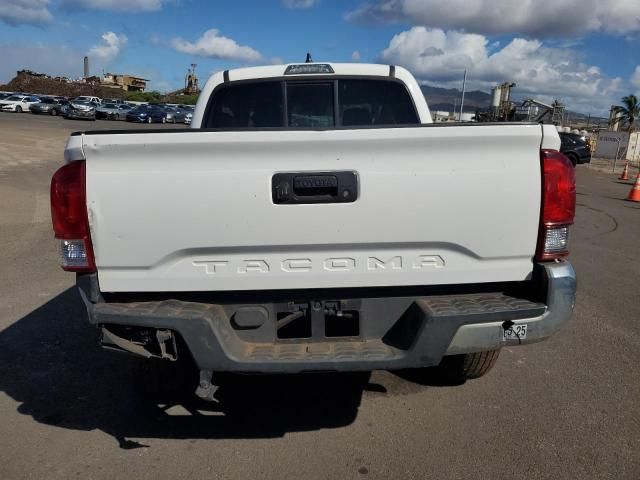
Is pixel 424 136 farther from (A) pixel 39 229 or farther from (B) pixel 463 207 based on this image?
(A) pixel 39 229

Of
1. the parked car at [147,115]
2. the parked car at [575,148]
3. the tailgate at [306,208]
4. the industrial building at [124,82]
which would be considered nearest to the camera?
the tailgate at [306,208]

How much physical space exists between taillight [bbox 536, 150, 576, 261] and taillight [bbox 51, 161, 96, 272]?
7.22ft

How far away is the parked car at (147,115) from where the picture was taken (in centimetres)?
4519

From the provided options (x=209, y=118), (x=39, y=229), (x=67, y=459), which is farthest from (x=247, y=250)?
(x=39, y=229)

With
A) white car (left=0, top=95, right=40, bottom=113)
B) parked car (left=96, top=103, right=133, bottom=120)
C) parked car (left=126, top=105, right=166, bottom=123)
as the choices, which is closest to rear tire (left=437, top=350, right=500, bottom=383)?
parked car (left=126, top=105, right=166, bottom=123)

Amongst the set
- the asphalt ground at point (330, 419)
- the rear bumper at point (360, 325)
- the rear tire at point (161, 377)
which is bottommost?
the asphalt ground at point (330, 419)

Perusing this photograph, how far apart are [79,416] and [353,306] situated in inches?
77.6

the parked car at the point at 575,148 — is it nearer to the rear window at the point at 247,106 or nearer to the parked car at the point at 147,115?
the rear window at the point at 247,106

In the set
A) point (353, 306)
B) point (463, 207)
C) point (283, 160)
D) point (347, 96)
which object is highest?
point (347, 96)

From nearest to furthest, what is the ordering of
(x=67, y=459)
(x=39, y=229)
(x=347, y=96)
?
(x=67, y=459)
(x=347, y=96)
(x=39, y=229)

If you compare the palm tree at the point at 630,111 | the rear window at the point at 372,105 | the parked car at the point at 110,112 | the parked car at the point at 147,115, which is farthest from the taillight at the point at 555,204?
the palm tree at the point at 630,111

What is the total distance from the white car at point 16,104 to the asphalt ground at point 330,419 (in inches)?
1915

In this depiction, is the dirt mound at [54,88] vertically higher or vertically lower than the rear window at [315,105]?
higher

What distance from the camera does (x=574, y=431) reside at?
3250mm
